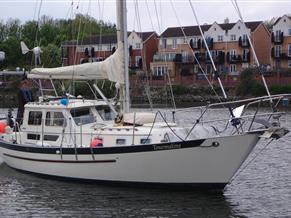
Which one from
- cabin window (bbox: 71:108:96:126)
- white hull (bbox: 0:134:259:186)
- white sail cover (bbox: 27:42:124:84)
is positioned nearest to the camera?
white hull (bbox: 0:134:259:186)

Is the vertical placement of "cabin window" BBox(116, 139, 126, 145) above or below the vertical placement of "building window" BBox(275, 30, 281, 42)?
below

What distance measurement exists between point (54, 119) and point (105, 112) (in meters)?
1.99

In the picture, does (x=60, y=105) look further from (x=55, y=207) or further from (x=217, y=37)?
(x=217, y=37)

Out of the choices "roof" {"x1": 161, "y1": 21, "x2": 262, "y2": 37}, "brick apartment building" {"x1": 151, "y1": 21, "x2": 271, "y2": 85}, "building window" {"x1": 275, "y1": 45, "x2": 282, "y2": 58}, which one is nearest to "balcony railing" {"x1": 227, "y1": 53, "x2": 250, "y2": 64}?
"brick apartment building" {"x1": 151, "y1": 21, "x2": 271, "y2": 85}

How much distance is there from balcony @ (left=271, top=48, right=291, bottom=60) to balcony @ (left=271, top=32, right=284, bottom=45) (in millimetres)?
1329

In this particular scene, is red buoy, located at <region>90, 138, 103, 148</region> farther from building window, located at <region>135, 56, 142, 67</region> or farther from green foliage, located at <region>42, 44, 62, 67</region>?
building window, located at <region>135, 56, 142, 67</region>

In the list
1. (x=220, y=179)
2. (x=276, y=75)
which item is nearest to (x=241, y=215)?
(x=220, y=179)

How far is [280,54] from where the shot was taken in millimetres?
88312

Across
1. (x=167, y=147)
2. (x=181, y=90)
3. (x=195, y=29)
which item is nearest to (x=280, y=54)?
(x=195, y=29)

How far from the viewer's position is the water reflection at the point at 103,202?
654 inches

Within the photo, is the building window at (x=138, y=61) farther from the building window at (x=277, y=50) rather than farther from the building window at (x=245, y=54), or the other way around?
the building window at (x=277, y=50)

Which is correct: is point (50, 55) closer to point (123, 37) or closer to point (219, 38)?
point (219, 38)

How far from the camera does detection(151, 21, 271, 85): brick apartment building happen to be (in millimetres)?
89725

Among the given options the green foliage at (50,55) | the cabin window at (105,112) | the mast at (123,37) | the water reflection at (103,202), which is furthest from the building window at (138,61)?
the water reflection at (103,202)
